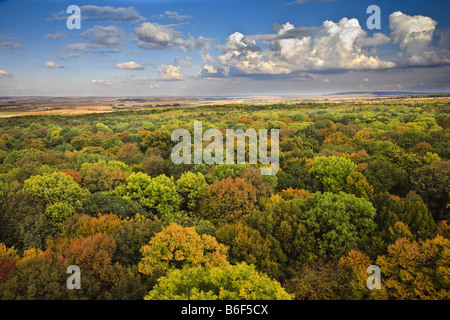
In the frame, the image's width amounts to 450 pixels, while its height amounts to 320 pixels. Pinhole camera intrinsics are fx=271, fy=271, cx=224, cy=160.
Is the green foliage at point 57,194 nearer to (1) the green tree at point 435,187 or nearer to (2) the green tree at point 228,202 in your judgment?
(2) the green tree at point 228,202

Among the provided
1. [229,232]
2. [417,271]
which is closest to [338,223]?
[417,271]

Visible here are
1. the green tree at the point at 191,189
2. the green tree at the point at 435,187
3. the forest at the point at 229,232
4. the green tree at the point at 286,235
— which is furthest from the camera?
the green tree at the point at 191,189

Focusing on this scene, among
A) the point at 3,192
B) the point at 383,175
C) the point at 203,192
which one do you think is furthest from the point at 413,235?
the point at 3,192

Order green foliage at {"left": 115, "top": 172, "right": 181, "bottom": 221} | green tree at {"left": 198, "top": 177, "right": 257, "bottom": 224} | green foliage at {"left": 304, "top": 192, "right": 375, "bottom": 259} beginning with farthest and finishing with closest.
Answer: green foliage at {"left": 115, "top": 172, "right": 181, "bottom": 221}
green tree at {"left": 198, "top": 177, "right": 257, "bottom": 224}
green foliage at {"left": 304, "top": 192, "right": 375, "bottom": 259}

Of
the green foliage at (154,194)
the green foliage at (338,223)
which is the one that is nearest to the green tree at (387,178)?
the green foliage at (338,223)

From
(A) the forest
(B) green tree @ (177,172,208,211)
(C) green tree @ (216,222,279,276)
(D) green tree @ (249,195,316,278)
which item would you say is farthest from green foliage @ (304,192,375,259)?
(B) green tree @ (177,172,208,211)

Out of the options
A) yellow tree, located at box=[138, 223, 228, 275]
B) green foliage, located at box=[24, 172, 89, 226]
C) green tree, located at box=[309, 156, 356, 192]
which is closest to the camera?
yellow tree, located at box=[138, 223, 228, 275]

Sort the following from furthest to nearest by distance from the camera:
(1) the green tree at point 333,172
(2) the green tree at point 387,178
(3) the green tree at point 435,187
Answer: (1) the green tree at point 333,172 < (2) the green tree at point 387,178 < (3) the green tree at point 435,187

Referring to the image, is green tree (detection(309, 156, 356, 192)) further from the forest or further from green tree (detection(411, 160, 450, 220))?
green tree (detection(411, 160, 450, 220))
